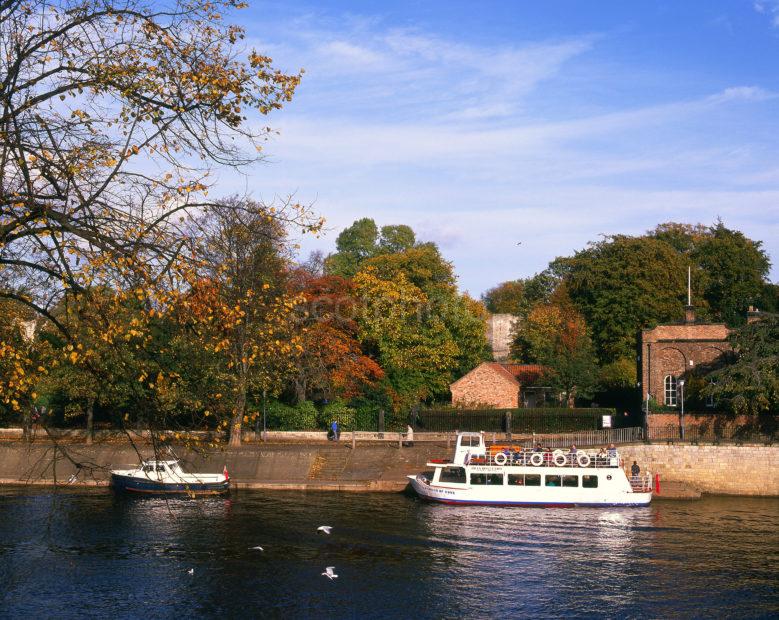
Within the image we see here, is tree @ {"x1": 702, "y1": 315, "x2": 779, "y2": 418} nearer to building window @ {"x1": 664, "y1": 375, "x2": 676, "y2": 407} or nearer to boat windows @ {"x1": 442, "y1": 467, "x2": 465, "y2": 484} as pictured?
building window @ {"x1": 664, "y1": 375, "x2": 676, "y2": 407}

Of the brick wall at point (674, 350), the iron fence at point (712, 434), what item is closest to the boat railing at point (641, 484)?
the iron fence at point (712, 434)

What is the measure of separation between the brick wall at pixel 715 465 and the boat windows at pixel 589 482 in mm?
5295

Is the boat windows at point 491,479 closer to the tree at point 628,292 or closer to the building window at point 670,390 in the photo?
the building window at point 670,390

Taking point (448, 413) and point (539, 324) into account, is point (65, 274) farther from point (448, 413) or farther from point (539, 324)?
point (539, 324)

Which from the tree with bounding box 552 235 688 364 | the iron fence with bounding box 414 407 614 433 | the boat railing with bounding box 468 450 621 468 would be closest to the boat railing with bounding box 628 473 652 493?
the boat railing with bounding box 468 450 621 468

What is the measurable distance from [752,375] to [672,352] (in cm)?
898

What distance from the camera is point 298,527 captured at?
33.3 metres

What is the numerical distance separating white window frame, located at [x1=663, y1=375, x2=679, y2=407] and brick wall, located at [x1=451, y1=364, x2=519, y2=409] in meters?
11.3

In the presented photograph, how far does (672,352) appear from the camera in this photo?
52.3 metres

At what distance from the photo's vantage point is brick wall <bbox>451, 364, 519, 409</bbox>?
59.8 meters

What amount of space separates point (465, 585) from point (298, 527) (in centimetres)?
987

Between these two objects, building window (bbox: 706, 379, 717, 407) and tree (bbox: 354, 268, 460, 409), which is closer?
building window (bbox: 706, 379, 717, 407)

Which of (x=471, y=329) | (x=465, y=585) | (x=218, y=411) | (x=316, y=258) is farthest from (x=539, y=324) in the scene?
(x=218, y=411)

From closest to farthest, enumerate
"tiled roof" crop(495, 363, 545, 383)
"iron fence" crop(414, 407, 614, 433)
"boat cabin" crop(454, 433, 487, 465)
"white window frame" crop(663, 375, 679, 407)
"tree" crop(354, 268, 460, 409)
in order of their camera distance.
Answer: "boat cabin" crop(454, 433, 487, 465) → "white window frame" crop(663, 375, 679, 407) → "iron fence" crop(414, 407, 614, 433) → "tree" crop(354, 268, 460, 409) → "tiled roof" crop(495, 363, 545, 383)
